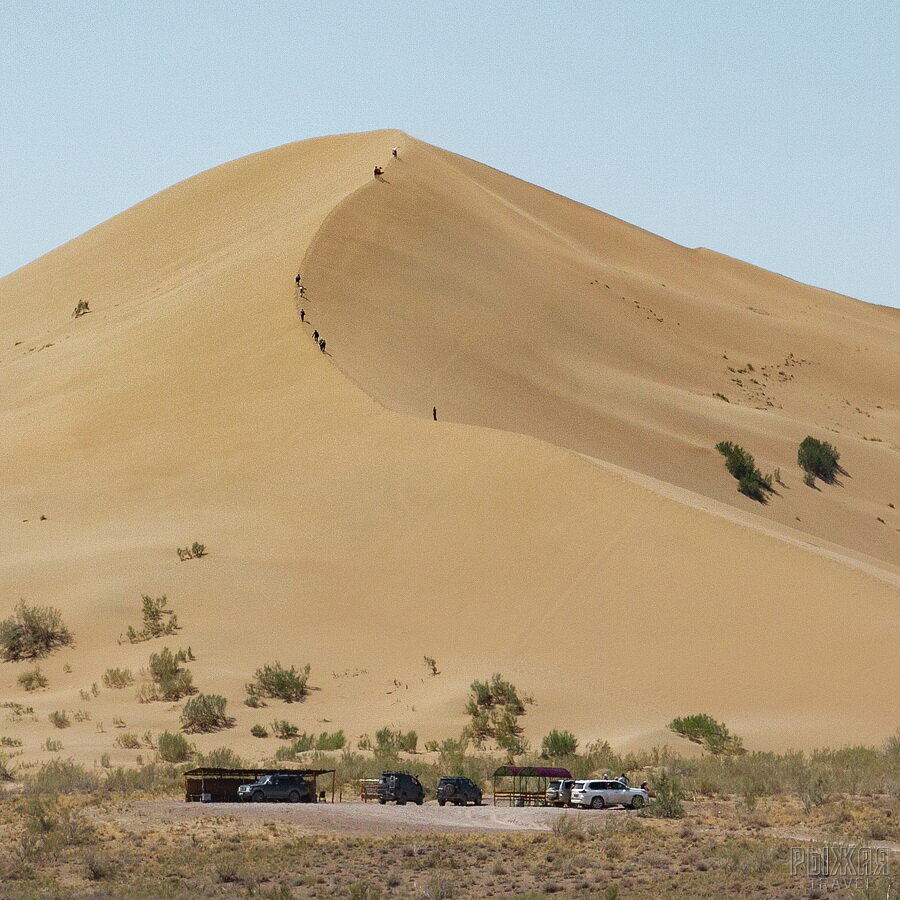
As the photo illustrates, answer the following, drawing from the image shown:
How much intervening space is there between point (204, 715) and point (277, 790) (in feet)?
19.9

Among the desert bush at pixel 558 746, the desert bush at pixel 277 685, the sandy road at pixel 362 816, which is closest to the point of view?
the sandy road at pixel 362 816

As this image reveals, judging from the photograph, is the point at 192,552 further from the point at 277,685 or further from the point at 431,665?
the point at 431,665

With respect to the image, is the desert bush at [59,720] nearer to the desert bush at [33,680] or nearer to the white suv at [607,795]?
the desert bush at [33,680]

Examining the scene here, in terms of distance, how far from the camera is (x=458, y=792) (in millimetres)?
19609

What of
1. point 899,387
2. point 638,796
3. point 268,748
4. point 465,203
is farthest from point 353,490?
point 899,387

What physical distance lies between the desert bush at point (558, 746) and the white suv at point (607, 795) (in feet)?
11.6

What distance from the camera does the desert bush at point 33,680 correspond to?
89.8ft

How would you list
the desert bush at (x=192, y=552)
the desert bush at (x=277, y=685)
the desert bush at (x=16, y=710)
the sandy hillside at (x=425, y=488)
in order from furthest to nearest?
the desert bush at (x=192, y=552)
the sandy hillside at (x=425, y=488)
the desert bush at (x=277, y=685)
the desert bush at (x=16, y=710)

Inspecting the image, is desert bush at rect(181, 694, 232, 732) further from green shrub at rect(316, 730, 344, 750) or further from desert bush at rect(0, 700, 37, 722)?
desert bush at rect(0, 700, 37, 722)

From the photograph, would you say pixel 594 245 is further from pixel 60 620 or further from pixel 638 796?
pixel 638 796

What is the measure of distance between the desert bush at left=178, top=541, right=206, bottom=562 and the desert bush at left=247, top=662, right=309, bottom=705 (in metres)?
5.11

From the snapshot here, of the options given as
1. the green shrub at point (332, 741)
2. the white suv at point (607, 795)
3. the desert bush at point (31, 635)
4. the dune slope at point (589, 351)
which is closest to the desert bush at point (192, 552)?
the desert bush at point (31, 635)

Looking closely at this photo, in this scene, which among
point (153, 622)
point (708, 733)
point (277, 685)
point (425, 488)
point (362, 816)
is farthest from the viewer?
point (425, 488)

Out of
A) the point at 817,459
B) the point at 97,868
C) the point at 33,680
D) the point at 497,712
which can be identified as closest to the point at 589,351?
the point at 817,459
